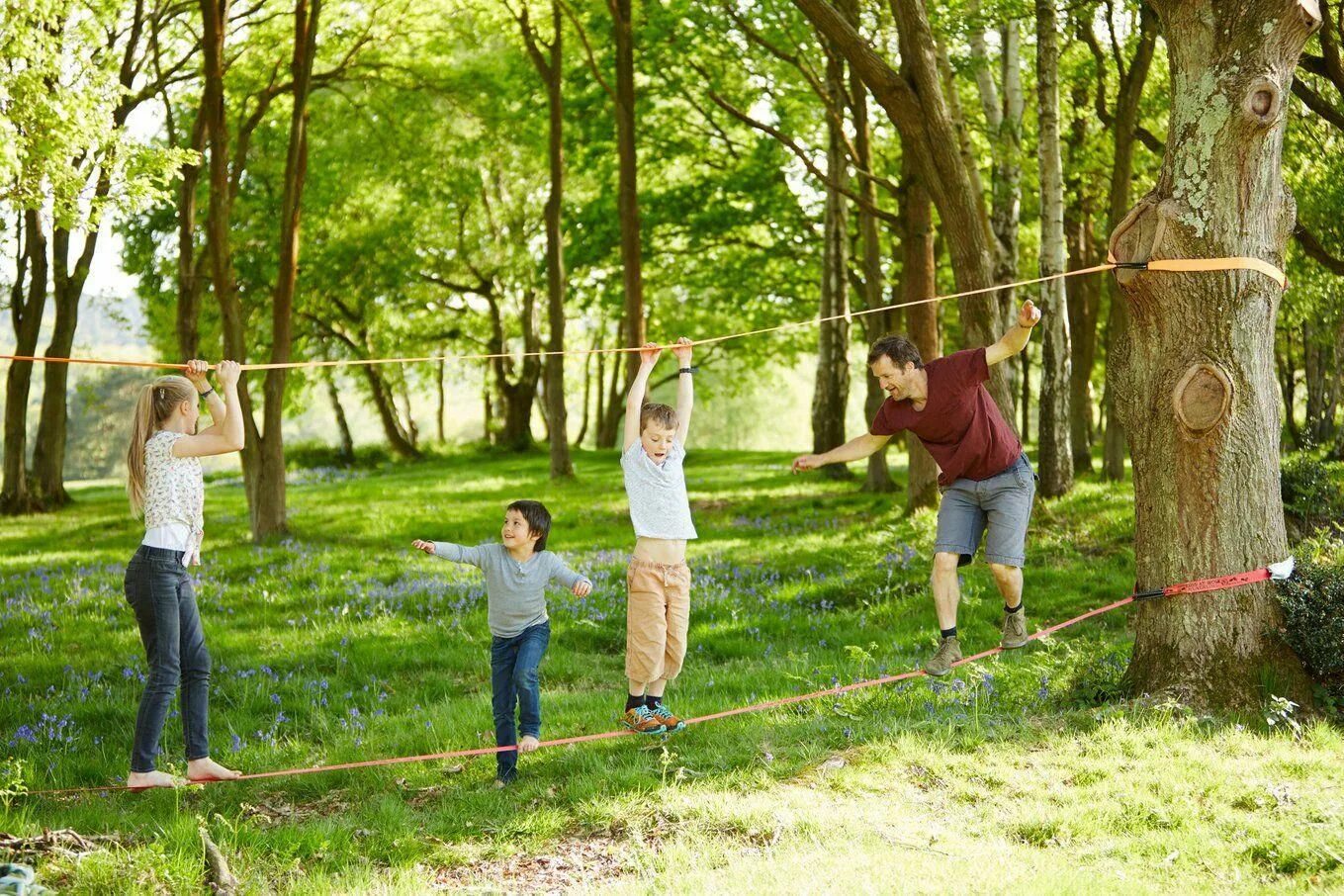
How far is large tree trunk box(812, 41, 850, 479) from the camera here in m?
22.7

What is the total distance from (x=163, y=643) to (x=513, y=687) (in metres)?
1.96

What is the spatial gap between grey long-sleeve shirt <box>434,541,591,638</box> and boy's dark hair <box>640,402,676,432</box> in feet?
3.33

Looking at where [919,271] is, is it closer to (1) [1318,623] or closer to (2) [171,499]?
(1) [1318,623]

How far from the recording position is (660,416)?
7.29 metres

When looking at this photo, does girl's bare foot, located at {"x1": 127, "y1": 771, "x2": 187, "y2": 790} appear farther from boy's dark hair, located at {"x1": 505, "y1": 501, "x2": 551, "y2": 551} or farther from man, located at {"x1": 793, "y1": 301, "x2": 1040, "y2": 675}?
man, located at {"x1": 793, "y1": 301, "x2": 1040, "y2": 675}

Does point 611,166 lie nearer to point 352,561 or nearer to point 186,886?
point 352,561

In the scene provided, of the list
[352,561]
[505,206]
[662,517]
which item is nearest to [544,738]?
[662,517]

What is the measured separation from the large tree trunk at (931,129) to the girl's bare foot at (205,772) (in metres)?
8.19

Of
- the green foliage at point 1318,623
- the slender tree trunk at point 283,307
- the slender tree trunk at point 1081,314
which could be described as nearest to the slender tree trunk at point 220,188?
the slender tree trunk at point 283,307

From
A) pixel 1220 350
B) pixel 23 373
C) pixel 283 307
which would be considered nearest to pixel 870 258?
pixel 283 307

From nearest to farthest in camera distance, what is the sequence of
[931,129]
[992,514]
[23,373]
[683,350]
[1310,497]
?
[683,350], [992,514], [931,129], [1310,497], [23,373]

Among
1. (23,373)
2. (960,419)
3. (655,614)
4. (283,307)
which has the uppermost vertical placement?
(283,307)

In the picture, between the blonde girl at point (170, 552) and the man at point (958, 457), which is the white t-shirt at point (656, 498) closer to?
the man at point (958, 457)

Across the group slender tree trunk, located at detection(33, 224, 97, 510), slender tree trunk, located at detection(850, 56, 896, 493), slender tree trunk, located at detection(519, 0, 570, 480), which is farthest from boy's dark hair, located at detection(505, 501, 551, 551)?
slender tree trunk, located at detection(33, 224, 97, 510)
